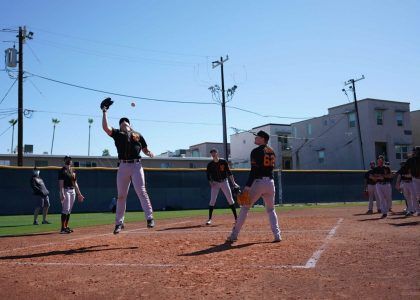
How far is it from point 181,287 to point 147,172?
68.8ft

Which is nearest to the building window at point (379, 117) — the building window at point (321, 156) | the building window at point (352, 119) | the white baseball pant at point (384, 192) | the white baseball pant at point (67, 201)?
the building window at point (352, 119)

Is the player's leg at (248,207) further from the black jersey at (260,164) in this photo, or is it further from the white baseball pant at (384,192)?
the white baseball pant at (384,192)

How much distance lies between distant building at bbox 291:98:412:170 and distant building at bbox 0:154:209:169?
16945 millimetres

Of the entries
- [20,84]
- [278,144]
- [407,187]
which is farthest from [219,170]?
[278,144]

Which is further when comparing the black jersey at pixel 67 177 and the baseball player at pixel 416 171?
the baseball player at pixel 416 171

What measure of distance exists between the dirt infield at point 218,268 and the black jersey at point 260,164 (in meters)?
1.26

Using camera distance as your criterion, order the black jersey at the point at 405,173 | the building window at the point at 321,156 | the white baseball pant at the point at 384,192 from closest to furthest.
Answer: the black jersey at the point at 405,173, the white baseball pant at the point at 384,192, the building window at the point at 321,156

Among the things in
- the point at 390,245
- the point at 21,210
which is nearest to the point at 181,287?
the point at 390,245

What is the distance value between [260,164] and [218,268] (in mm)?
2780

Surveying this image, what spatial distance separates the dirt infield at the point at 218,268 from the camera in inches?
168

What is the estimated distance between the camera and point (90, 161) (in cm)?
4222

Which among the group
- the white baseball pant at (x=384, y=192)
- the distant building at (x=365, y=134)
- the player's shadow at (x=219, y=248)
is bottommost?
the player's shadow at (x=219, y=248)

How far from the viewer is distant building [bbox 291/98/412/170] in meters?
47.7

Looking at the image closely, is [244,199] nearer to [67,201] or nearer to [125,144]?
[125,144]
